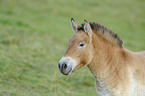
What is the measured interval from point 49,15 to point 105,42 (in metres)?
13.2

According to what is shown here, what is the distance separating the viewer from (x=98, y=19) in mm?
18609

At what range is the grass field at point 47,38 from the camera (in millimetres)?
7027

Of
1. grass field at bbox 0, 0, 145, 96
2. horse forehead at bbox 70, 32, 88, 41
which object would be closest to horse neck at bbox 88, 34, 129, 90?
horse forehead at bbox 70, 32, 88, 41

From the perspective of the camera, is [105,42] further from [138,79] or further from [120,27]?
[120,27]

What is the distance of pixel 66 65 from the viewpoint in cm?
400

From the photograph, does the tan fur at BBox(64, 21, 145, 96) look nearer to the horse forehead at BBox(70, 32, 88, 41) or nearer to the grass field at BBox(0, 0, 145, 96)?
the horse forehead at BBox(70, 32, 88, 41)

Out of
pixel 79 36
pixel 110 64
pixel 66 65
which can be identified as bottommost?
pixel 66 65

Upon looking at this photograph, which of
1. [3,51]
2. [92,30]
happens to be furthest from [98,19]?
[92,30]

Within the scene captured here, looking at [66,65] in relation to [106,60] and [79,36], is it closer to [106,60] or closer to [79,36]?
[79,36]

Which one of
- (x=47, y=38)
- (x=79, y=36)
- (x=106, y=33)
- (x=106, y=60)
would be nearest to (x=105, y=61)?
(x=106, y=60)

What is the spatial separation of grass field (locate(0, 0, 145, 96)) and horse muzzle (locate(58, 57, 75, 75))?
207cm

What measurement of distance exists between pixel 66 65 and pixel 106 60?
3.20 feet

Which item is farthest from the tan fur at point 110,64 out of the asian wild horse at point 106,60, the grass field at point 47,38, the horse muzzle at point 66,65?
the grass field at point 47,38

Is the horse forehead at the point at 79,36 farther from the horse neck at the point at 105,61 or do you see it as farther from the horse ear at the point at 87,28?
the horse neck at the point at 105,61
